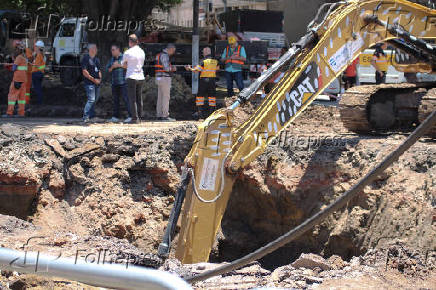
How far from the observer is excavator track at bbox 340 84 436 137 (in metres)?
10.7

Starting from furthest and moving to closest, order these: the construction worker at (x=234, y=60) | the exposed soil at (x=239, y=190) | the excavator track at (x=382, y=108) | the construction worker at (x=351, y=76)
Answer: the construction worker at (x=351, y=76) < the construction worker at (x=234, y=60) < the excavator track at (x=382, y=108) < the exposed soil at (x=239, y=190)

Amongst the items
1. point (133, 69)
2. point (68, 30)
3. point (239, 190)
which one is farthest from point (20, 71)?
point (68, 30)

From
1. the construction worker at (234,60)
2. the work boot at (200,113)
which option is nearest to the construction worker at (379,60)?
the construction worker at (234,60)

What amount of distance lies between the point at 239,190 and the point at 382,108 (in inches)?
116

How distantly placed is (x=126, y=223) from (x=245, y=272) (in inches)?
131

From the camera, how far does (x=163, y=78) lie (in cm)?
1385

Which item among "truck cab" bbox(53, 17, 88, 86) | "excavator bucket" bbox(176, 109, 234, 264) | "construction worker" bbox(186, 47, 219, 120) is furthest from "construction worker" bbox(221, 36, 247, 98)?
"excavator bucket" bbox(176, 109, 234, 264)

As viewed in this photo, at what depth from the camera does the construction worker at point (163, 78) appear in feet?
45.3

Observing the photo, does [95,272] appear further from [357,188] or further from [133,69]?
[133,69]

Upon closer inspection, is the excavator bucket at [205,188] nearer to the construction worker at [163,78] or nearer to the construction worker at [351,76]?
the construction worker at [163,78]

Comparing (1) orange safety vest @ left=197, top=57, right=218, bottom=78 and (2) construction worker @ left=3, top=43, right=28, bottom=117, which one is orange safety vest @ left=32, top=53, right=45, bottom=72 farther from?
(1) orange safety vest @ left=197, top=57, right=218, bottom=78

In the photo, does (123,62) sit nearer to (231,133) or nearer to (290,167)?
(290,167)

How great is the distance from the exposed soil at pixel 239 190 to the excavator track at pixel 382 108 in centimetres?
40

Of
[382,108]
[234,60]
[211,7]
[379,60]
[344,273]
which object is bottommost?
[344,273]
